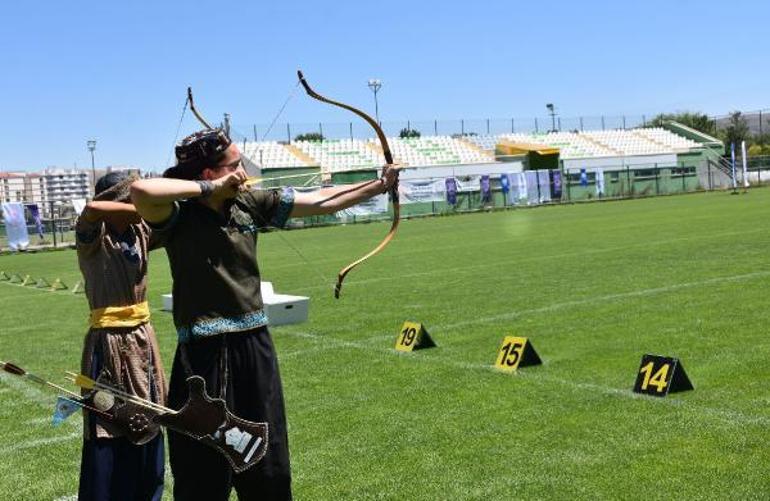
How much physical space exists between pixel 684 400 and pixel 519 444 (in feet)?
4.99

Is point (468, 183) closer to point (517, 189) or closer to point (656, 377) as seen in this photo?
point (517, 189)

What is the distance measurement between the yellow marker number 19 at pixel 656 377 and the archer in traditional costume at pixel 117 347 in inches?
156

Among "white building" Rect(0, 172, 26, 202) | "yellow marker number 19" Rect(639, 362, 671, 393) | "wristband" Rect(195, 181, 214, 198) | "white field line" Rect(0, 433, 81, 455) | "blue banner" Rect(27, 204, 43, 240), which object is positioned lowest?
"white field line" Rect(0, 433, 81, 455)

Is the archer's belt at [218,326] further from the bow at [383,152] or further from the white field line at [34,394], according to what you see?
the white field line at [34,394]

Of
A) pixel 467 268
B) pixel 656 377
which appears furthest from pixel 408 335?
pixel 467 268

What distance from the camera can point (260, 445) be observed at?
328cm

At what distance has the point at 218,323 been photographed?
→ 329 centimetres

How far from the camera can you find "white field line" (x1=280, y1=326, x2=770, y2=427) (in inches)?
230

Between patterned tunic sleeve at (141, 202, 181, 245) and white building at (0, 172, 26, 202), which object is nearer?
patterned tunic sleeve at (141, 202, 181, 245)

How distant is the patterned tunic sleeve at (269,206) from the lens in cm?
348

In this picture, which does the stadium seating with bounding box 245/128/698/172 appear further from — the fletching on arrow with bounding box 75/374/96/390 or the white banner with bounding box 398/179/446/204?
the fletching on arrow with bounding box 75/374/96/390

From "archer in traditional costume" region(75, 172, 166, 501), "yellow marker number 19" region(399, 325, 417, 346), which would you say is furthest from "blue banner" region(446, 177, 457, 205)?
"archer in traditional costume" region(75, 172, 166, 501)

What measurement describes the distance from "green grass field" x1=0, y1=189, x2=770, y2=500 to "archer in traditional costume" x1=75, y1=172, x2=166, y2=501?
1.42 m

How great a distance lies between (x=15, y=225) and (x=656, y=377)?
33.1 meters
